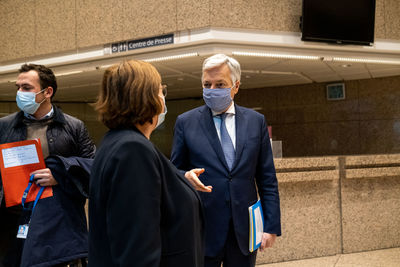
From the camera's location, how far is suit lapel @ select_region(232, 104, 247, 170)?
1912 millimetres

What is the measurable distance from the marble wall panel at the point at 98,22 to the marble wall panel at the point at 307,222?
11.9ft

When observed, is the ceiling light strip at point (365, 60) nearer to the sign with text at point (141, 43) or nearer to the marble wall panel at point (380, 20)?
the marble wall panel at point (380, 20)

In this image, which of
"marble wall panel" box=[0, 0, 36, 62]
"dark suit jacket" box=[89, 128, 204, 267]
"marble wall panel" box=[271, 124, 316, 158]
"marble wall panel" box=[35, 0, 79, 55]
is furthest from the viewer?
"marble wall panel" box=[271, 124, 316, 158]

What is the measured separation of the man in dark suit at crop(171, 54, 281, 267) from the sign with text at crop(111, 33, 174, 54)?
3722 mm

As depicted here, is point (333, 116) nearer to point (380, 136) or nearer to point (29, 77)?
point (380, 136)

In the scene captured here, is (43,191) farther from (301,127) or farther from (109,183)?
(301,127)

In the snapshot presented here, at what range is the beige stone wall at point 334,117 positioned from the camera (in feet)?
25.2

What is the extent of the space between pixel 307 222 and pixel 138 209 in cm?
379

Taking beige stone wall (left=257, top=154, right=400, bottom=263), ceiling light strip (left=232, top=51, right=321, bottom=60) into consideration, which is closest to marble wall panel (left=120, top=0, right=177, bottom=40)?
ceiling light strip (left=232, top=51, right=321, bottom=60)

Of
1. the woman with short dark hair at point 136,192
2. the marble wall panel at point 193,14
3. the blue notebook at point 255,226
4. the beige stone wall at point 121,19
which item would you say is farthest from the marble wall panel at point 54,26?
the woman with short dark hair at point 136,192

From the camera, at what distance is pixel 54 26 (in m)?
6.62

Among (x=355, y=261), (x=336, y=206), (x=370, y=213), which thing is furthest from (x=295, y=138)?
(x=355, y=261)

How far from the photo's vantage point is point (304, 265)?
427 centimetres

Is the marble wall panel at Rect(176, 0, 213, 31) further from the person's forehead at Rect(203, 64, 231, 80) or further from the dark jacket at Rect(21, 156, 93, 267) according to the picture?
the dark jacket at Rect(21, 156, 93, 267)
